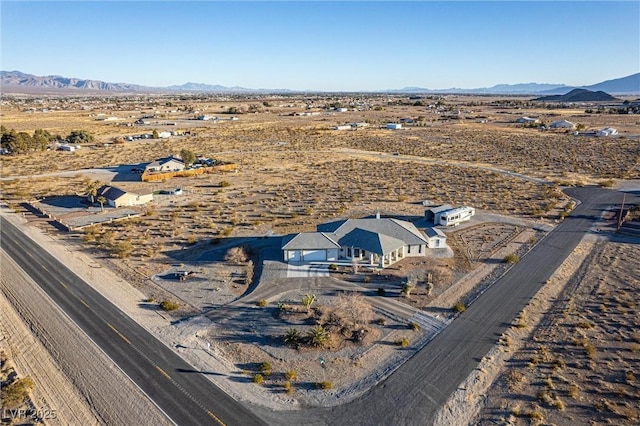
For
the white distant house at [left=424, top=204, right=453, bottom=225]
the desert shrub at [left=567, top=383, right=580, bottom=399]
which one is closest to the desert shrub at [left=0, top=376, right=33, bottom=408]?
the desert shrub at [left=567, top=383, right=580, bottom=399]

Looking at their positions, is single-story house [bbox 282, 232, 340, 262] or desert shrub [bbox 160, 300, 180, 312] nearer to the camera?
desert shrub [bbox 160, 300, 180, 312]

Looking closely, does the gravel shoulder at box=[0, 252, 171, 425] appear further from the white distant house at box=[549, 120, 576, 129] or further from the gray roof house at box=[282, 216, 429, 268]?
the white distant house at box=[549, 120, 576, 129]

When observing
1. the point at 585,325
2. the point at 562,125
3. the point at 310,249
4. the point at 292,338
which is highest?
the point at 562,125

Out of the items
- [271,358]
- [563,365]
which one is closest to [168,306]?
[271,358]

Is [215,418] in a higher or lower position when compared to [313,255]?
lower

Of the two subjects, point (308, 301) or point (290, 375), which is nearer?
point (290, 375)

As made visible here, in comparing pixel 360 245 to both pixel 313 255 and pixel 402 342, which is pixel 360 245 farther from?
pixel 402 342
